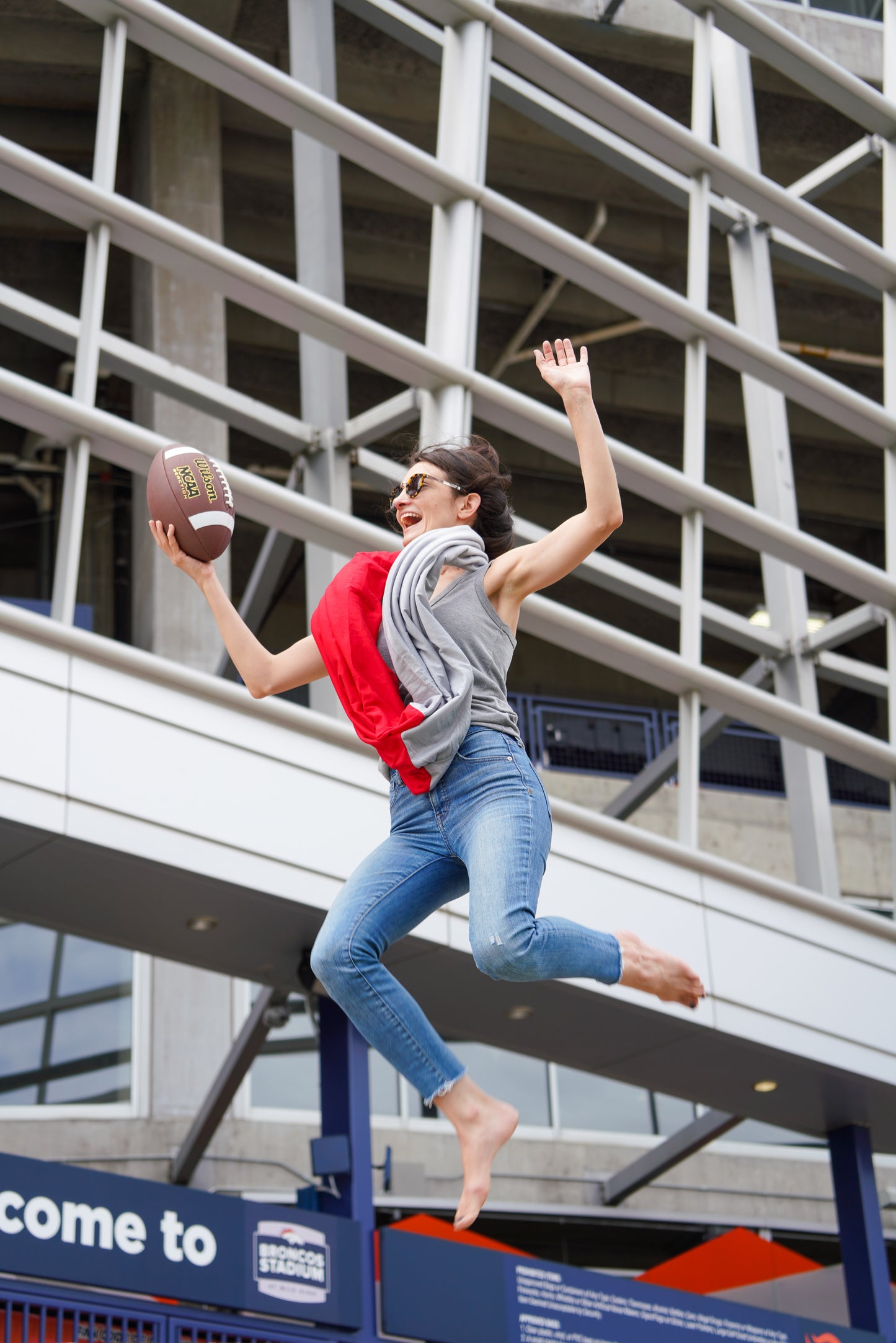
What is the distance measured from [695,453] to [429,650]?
26.3 feet

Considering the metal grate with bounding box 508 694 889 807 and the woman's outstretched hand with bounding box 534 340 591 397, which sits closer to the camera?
the woman's outstretched hand with bounding box 534 340 591 397

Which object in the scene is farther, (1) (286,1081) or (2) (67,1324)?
(1) (286,1081)

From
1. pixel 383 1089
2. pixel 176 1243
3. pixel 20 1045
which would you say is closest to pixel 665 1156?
pixel 383 1089

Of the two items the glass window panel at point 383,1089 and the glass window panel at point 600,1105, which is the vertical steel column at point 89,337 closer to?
the glass window panel at point 383,1089

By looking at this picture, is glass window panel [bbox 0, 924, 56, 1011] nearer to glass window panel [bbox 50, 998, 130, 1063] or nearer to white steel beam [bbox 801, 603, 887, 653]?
glass window panel [bbox 50, 998, 130, 1063]

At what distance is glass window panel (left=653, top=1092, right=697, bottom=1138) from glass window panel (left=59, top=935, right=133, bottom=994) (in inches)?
223

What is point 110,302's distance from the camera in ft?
60.2

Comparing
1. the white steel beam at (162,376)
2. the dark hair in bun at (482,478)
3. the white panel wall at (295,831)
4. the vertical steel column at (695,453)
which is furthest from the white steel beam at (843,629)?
the dark hair in bun at (482,478)

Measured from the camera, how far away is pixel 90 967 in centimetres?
1469

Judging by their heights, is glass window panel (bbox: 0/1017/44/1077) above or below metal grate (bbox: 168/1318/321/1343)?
above

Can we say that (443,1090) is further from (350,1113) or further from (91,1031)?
(91,1031)

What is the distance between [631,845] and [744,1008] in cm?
124

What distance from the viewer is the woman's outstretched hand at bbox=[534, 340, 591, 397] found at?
396 cm

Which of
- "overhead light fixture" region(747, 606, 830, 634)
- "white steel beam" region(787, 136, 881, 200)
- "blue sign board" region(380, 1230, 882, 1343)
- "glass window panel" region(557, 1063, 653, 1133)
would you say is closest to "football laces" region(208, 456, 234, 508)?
"blue sign board" region(380, 1230, 882, 1343)
